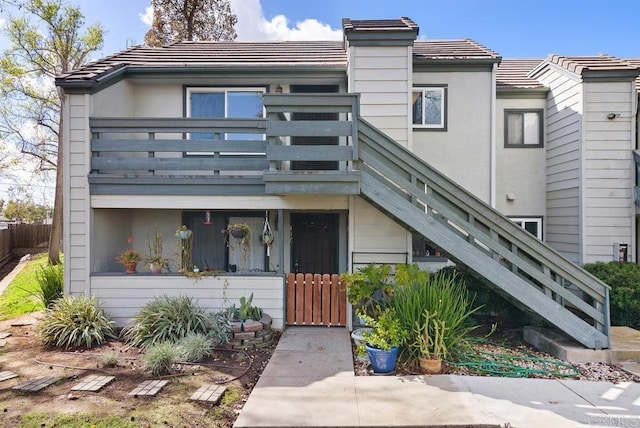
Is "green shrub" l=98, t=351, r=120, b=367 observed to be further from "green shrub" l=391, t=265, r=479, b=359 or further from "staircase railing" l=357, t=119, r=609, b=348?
"staircase railing" l=357, t=119, r=609, b=348

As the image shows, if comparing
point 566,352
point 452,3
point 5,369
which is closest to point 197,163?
point 5,369

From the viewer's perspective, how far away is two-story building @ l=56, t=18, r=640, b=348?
562 cm

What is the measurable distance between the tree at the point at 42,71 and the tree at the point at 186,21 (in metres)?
3.76

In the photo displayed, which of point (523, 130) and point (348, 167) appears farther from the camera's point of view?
point (523, 130)

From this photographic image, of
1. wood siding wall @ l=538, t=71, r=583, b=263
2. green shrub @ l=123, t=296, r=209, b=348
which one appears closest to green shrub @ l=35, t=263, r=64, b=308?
green shrub @ l=123, t=296, r=209, b=348

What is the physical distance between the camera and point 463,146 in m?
7.91

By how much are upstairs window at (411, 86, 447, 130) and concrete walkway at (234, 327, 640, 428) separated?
5.38 metres

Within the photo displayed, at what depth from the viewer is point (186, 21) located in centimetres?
1831

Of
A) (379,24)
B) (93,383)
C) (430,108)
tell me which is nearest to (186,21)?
(379,24)

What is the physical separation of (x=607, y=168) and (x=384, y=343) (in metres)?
6.60

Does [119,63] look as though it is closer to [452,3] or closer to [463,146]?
[463,146]

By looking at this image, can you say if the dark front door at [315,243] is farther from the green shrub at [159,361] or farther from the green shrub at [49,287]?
the green shrub at [49,287]

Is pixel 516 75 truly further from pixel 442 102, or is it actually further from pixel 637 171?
pixel 637 171

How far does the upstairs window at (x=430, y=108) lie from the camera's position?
7.90 metres
